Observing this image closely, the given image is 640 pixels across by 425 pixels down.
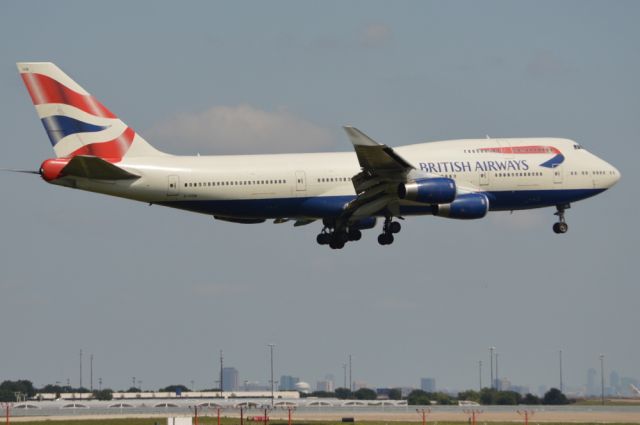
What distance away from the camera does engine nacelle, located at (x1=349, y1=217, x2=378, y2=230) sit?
3221 inches

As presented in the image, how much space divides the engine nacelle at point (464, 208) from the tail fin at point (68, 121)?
1827 cm

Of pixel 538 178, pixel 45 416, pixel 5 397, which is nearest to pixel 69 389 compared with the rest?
pixel 5 397

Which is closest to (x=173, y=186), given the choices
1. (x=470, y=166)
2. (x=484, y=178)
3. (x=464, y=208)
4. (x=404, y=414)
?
(x=464, y=208)

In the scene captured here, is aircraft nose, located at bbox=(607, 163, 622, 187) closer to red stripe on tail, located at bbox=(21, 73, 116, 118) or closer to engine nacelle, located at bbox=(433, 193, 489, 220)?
engine nacelle, located at bbox=(433, 193, 489, 220)

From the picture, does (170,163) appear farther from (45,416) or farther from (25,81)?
(45,416)

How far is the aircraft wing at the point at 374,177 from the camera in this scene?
73750 mm

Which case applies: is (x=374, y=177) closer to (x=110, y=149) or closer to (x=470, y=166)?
(x=470, y=166)

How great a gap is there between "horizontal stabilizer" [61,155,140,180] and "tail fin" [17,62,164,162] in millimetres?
3083

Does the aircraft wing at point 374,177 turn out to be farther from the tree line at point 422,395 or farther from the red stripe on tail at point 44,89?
the tree line at point 422,395

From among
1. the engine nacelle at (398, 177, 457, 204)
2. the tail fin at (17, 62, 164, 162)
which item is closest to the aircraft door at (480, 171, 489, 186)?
the engine nacelle at (398, 177, 457, 204)

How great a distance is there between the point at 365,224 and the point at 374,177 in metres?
Answer: 6.47

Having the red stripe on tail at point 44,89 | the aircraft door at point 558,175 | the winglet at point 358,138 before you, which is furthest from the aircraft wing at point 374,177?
the red stripe on tail at point 44,89

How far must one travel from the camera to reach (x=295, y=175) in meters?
77.4

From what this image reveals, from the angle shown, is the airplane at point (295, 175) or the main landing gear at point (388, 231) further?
the main landing gear at point (388, 231)
